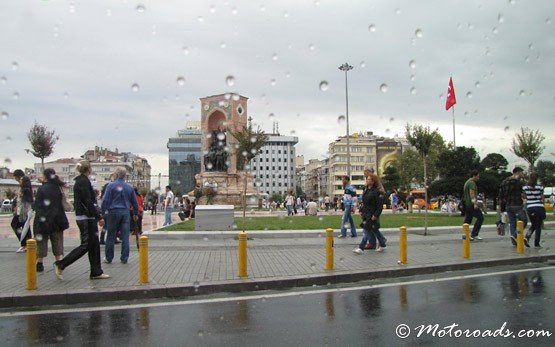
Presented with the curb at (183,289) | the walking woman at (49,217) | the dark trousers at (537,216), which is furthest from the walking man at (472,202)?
the walking woman at (49,217)

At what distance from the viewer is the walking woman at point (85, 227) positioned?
816cm

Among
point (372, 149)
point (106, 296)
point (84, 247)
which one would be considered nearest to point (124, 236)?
point (84, 247)

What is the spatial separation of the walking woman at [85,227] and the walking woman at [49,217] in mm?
445

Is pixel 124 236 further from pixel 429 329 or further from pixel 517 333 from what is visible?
pixel 517 333

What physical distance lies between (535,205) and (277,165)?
6100 inches

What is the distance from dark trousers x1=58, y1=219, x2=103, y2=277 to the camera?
26.7 ft

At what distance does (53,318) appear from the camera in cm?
609

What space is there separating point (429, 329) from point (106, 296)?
436 cm

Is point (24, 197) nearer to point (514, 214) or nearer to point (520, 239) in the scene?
point (520, 239)

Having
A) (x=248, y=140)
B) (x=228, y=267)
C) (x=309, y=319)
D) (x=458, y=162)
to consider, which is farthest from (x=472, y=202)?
(x=248, y=140)

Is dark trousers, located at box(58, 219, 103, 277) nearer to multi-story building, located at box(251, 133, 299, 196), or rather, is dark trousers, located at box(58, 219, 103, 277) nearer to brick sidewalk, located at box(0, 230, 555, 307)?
brick sidewalk, located at box(0, 230, 555, 307)

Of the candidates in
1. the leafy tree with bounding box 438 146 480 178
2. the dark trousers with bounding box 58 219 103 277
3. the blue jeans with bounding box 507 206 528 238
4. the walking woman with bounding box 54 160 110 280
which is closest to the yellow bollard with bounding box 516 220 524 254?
the blue jeans with bounding box 507 206 528 238

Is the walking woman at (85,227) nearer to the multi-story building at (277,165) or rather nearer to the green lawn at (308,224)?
the green lawn at (308,224)

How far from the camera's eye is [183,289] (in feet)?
24.4
